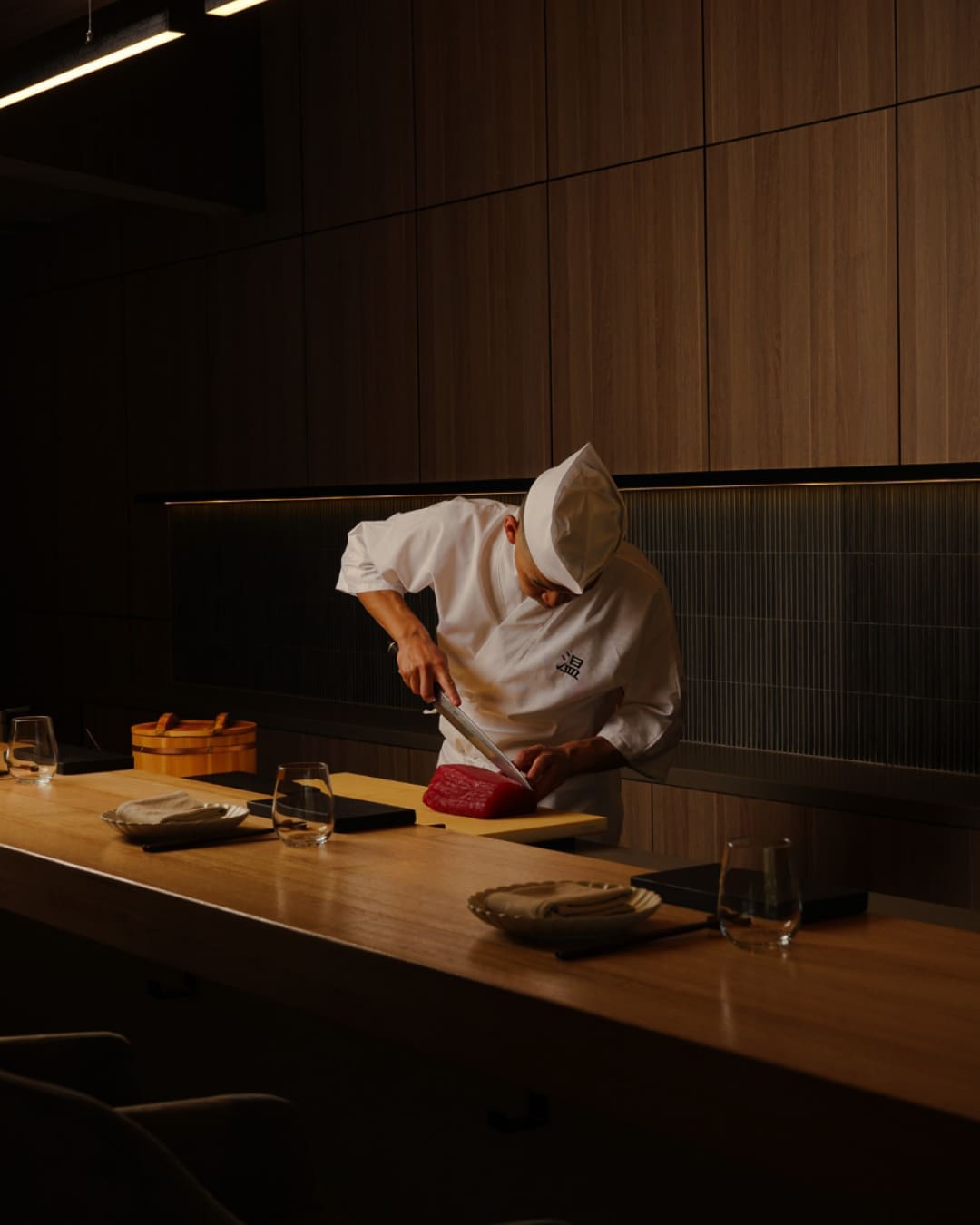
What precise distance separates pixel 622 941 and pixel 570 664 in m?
1.41

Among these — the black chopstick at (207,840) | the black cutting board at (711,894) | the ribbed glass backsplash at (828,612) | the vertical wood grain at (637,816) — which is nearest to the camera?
the black cutting board at (711,894)

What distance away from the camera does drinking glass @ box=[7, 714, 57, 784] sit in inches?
97.8

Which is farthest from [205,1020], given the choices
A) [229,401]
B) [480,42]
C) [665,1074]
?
[229,401]

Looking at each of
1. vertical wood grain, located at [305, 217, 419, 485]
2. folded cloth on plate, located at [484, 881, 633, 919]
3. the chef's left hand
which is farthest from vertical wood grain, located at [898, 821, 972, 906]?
vertical wood grain, located at [305, 217, 419, 485]

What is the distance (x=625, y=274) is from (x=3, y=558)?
3.79 meters

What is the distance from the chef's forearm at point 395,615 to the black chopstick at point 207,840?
829mm

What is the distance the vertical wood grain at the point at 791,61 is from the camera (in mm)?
3557

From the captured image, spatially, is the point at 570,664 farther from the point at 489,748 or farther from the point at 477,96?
the point at 477,96

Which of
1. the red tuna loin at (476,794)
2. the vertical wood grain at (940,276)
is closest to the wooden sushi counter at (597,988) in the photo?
the red tuna loin at (476,794)

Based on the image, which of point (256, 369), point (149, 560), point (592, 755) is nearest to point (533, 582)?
point (592, 755)

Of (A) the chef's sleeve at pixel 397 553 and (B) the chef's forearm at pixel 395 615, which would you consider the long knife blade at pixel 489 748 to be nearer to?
(B) the chef's forearm at pixel 395 615

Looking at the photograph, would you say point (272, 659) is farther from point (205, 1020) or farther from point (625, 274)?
point (205, 1020)

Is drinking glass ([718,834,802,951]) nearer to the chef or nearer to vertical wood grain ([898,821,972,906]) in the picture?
the chef

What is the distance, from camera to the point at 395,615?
310 centimetres
